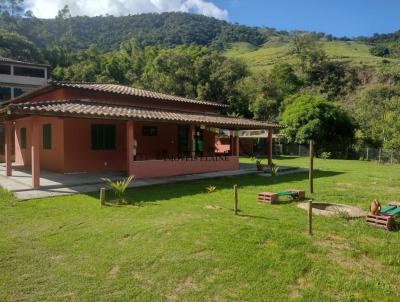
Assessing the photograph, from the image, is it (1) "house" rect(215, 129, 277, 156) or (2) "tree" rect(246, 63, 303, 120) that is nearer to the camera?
(1) "house" rect(215, 129, 277, 156)

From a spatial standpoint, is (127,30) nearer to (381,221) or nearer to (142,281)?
(381,221)

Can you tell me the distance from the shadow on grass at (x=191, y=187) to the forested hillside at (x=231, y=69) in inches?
678

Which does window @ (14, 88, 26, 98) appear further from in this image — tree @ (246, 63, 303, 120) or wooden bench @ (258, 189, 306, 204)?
wooden bench @ (258, 189, 306, 204)

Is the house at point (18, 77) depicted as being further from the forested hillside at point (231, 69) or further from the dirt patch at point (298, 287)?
the dirt patch at point (298, 287)

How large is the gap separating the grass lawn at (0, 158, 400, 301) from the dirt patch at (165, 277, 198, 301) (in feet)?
0.05

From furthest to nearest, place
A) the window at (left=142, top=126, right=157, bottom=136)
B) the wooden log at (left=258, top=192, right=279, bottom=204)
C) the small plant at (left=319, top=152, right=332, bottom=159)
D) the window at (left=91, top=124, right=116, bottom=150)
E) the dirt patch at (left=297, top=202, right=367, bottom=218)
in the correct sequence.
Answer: the small plant at (left=319, top=152, right=332, bottom=159), the window at (left=142, top=126, right=157, bottom=136), the window at (left=91, top=124, right=116, bottom=150), the wooden log at (left=258, top=192, right=279, bottom=204), the dirt patch at (left=297, top=202, right=367, bottom=218)

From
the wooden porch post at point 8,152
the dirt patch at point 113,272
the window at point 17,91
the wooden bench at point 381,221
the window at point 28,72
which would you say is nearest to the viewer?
the dirt patch at point 113,272

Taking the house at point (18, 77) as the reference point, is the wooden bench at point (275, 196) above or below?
below

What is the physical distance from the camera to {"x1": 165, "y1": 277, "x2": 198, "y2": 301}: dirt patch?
14.2ft

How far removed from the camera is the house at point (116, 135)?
13586 mm

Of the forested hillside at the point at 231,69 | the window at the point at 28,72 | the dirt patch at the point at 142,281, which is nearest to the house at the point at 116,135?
the dirt patch at the point at 142,281

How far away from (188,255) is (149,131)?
12.0 m

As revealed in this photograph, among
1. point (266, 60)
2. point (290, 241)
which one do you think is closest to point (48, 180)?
point (290, 241)

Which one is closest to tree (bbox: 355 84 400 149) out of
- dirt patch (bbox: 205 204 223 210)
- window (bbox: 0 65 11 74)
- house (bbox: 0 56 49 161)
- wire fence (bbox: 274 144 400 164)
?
wire fence (bbox: 274 144 400 164)
